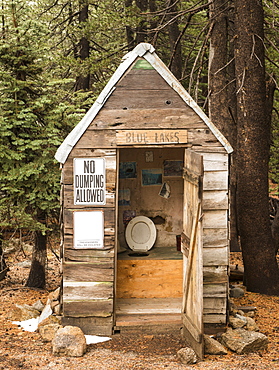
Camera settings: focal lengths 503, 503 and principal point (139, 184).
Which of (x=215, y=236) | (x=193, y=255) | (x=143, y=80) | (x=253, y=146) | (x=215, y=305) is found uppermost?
(x=143, y=80)

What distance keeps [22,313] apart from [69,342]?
1.73m

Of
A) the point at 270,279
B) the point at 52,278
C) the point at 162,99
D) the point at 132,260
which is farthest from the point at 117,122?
the point at 52,278

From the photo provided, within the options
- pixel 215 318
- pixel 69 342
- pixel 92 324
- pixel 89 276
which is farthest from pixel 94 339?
pixel 215 318

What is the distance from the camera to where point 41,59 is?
8641 millimetres

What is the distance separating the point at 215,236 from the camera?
685 cm

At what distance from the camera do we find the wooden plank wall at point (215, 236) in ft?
22.2

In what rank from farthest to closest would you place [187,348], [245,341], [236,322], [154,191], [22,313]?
[154,191] < [22,313] < [236,322] < [245,341] < [187,348]

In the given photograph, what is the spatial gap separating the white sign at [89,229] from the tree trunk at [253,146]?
10.4 feet

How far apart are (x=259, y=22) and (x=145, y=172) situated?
328 centimetres

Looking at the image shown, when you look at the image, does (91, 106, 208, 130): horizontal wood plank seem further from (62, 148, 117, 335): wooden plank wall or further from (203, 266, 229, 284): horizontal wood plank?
(203, 266, 229, 284): horizontal wood plank

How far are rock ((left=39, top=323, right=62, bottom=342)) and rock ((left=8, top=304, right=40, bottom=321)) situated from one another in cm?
83

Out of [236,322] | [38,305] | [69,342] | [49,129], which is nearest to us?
[69,342]

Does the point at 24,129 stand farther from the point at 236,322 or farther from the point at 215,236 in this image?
the point at 236,322

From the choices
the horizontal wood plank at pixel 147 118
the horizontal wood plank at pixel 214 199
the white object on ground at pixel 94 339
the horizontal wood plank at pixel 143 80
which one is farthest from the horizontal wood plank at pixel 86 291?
the horizontal wood plank at pixel 143 80
